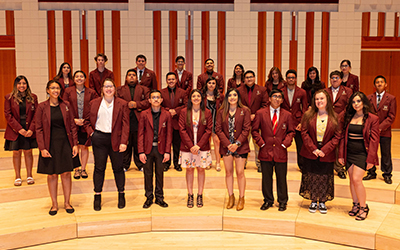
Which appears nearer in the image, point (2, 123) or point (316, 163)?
point (316, 163)

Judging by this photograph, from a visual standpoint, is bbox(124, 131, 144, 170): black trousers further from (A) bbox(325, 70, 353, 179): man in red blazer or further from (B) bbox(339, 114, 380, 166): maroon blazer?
(B) bbox(339, 114, 380, 166): maroon blazer

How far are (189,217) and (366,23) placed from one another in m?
6.51

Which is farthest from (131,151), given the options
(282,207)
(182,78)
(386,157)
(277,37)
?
(277,37)

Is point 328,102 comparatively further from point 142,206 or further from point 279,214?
point 142,206

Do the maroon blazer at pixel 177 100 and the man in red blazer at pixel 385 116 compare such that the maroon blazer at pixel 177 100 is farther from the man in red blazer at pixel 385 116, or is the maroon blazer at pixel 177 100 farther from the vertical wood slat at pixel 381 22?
the vertical wood slat at pixel 381 22

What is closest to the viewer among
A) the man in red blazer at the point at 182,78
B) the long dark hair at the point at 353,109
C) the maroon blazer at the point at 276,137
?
the long dark hair at the point at 353,109

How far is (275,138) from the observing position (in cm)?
422

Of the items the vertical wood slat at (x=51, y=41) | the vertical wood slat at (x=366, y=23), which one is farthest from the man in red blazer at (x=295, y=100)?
the vertical wood slat at (x=51, y=41)

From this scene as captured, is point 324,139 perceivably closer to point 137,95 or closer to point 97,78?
point 137,95

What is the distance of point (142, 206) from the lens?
14.8 ft

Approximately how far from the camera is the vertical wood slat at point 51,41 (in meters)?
8.04

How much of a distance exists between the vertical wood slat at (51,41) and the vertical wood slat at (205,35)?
3355 millimetres

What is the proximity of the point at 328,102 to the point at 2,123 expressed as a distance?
308 inches

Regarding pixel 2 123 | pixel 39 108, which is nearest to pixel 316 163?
pixel 39 108
